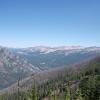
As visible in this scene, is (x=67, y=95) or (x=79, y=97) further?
(x=67, y=95)

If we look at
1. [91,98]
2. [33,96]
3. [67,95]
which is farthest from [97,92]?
[33,96]

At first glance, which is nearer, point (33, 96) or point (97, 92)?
point (33, 96)

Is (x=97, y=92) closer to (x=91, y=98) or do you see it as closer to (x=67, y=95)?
(x=91, y=98)

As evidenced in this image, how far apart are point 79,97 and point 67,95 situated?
14.1m

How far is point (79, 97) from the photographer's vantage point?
11188 centimetres

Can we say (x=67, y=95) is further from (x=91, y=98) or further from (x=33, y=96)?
(x=33, y=96)

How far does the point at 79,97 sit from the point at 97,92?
12270 millimetres

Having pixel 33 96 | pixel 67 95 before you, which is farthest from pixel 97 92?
pixel 33 96

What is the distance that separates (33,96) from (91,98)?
2914 centimetres

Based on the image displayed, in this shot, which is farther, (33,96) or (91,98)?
(91,98)

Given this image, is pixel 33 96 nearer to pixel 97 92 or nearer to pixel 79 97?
pixel 79 97

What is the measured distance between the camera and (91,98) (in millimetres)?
123375

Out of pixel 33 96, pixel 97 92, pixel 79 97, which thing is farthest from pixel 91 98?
pixel 33 96

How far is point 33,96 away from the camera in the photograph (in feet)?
368
